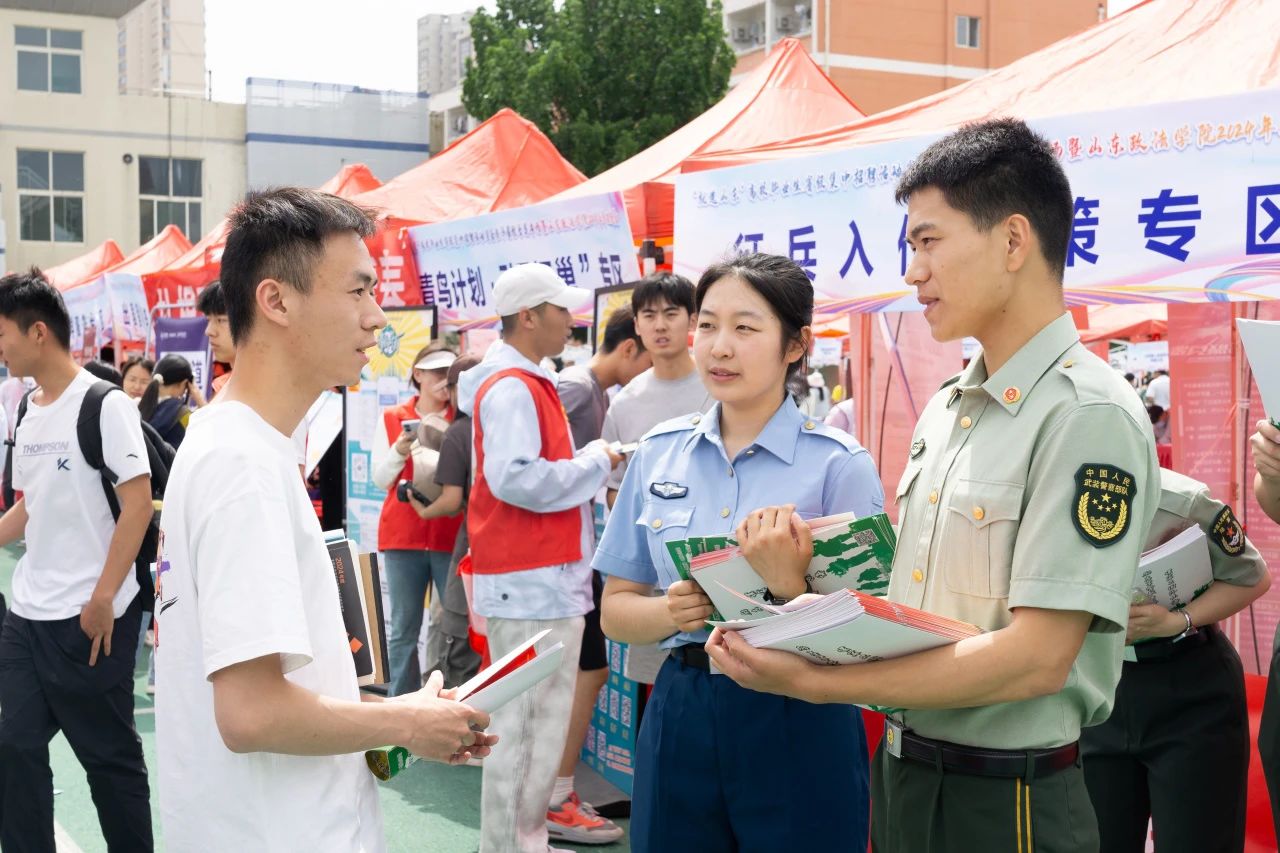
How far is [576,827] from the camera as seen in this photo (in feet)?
14.0

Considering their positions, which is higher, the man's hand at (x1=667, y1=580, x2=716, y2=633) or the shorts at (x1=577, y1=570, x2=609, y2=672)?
the man's hand at (x1=667, y1=580, x2=716, y2=633)

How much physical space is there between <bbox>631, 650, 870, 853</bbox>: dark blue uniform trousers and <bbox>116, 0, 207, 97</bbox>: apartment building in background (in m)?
71.4

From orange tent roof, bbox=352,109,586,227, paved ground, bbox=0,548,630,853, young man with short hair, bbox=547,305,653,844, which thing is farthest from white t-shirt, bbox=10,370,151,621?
orange tent roof, bbox=352,109,586,227

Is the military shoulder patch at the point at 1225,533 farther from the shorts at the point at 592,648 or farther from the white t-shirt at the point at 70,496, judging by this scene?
the white t-shirt at the point at 70,496

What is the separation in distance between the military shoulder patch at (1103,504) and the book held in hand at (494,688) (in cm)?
75

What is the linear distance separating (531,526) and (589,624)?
0.82m

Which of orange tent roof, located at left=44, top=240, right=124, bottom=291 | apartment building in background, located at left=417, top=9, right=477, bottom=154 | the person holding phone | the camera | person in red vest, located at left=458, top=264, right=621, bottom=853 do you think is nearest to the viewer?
person in red vest, located at left=458, top=264, right=621, bottom=853

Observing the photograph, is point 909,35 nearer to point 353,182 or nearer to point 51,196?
point 51,196

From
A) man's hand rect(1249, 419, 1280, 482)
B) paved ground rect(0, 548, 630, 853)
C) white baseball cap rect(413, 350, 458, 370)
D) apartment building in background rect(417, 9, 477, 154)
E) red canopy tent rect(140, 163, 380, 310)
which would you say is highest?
apartment building in background rect(417, 9, 477, 154)

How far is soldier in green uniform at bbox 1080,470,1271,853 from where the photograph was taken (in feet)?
9.04

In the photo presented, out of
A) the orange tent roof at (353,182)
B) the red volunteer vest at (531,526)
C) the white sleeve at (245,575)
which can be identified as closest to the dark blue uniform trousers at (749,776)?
the white sleeve at (245,575)

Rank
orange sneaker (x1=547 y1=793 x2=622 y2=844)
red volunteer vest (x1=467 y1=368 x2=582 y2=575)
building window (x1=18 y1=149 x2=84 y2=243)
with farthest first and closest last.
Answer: building window (x1=18 y1=149 x2=84 y2=243), orange sneaker (x1=547 y1=793 x2=622 y2=844), red volunteer vest (x1=467 y1=368 x2=582 y2=575)

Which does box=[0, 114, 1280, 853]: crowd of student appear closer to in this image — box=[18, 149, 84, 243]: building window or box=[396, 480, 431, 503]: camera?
box=[396, 480, 431, 503]: camera

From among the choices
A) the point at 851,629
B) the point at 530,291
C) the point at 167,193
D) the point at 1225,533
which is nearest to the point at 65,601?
the point at 530,291
